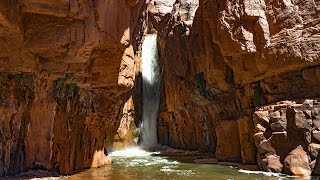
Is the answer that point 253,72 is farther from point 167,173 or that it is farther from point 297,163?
point 167,173

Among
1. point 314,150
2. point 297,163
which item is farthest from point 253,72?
point 297,163

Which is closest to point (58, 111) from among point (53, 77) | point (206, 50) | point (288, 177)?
point (53, 77)

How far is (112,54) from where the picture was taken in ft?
40.4

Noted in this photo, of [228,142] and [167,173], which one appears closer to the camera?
[167,173]

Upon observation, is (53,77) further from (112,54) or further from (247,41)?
(247,41)

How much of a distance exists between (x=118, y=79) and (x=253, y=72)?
22.4 feet

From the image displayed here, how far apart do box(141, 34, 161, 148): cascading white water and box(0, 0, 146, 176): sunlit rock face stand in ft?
48.4

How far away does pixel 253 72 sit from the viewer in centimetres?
1505

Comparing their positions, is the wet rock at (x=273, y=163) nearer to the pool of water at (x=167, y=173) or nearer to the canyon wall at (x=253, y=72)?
the canyon wall at (x=253, y=72)

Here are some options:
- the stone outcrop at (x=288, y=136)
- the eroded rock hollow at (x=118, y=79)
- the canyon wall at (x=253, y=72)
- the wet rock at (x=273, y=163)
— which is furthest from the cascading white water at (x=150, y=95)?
the wet rock at (x=273, y=163)

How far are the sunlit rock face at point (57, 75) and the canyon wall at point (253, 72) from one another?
5.57m

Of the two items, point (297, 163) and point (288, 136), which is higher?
point (288, 136)

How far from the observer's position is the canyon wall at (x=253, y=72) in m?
12.7

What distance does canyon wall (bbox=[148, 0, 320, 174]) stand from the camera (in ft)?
41.7
